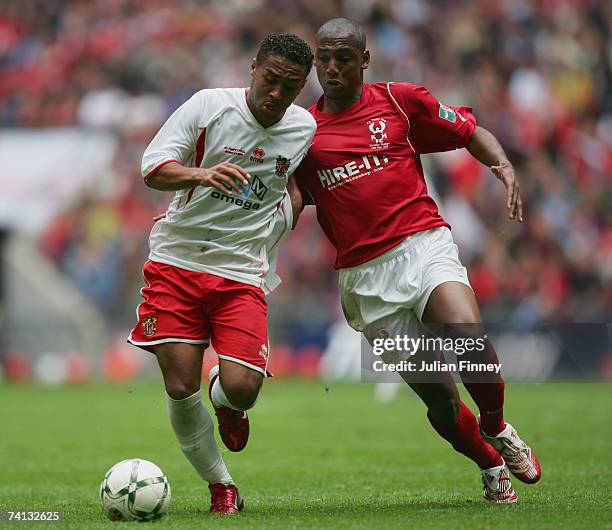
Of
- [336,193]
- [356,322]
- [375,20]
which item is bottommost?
[356,322]

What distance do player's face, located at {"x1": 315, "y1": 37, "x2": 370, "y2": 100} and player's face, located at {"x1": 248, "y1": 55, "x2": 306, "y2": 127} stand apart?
0.45 m

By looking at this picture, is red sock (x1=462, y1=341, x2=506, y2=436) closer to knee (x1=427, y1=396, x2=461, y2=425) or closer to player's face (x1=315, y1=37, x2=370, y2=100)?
knee (x1=427, y1=396, x2=461, y2=425)

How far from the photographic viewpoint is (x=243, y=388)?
6.68 m

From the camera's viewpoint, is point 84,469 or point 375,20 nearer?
point 84,469

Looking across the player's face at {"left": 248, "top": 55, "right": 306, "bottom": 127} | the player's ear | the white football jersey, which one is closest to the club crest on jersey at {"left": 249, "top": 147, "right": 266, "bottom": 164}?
the white football jersey

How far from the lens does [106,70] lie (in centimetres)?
2217

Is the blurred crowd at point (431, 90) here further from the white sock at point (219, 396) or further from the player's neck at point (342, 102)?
the white sock at point (219, 396)

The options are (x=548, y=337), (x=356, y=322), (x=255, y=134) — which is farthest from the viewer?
(x=548, y=337)

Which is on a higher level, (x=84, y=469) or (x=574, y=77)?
(x=574, y=77)

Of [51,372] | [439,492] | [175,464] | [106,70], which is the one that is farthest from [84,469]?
[106,70]

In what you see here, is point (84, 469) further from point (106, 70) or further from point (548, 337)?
point (106, 70)

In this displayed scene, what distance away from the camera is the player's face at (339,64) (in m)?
6.97

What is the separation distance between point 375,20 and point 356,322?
47.0 feet

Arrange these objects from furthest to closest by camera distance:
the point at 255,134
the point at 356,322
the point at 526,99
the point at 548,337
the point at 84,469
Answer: the point at 526,99
the point at 548,337
the point at 84,469
the point at 356,322
the point at 255,134
